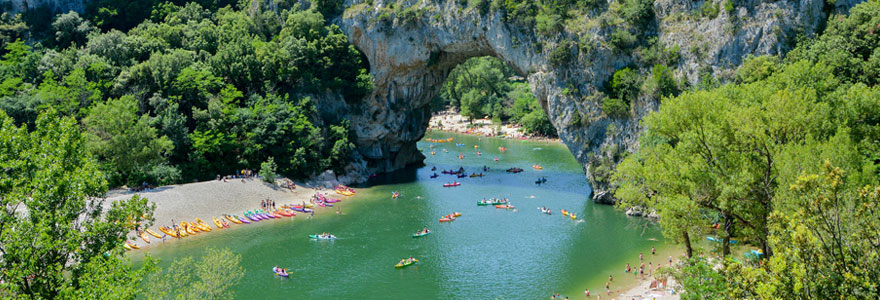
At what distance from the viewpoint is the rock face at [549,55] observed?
4888 cm

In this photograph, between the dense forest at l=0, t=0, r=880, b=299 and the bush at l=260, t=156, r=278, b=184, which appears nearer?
the dense forest at l=0, t=0, r=880, b=299

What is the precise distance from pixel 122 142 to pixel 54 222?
42300mm

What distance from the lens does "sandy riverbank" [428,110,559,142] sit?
10938cm

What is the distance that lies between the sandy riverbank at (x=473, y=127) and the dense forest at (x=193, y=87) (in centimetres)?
4225

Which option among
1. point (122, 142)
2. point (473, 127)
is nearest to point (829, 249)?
point (122, 142)

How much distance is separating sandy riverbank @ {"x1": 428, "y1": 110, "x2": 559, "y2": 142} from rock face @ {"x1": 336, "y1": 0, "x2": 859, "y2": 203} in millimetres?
30324

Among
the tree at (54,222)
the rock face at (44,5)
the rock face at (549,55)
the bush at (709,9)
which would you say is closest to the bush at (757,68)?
the rock face at (549,55)

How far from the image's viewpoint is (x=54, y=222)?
16.4 metres

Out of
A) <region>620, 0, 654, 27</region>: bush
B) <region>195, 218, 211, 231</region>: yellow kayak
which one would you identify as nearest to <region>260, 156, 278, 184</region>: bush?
<region>195, 218, 211, 231</region>: yellow kayak

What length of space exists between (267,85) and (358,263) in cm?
3169

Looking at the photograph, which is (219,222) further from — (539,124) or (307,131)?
(539,124)

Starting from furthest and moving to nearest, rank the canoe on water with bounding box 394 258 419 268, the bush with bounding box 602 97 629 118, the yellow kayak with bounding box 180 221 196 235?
the bush with bounding box 602 97 629 118
the yellow kayak with bounding box 180 221 196 235
the canoe on water with bounding box 394 258 419 268

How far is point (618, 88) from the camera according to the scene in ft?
180

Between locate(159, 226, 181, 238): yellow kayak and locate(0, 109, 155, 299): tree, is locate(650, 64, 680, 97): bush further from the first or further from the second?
locate(0, 109, 155, 299): tree
